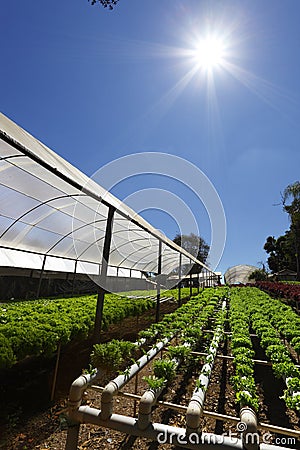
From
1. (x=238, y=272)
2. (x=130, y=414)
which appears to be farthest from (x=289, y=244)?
(x=130, y=414)

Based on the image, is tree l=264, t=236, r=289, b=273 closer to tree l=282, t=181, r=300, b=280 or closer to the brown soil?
tree l=282, t=181, r=300, b=280

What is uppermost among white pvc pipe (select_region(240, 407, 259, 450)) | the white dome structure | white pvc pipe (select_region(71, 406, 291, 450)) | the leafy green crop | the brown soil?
the white dome structure

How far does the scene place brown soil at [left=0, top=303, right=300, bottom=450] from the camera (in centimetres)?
249

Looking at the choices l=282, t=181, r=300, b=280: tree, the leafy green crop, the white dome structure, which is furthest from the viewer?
the white dome structure

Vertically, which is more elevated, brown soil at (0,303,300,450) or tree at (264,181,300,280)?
tree at (264,181,300,280)

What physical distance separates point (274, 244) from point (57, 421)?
4756 cm

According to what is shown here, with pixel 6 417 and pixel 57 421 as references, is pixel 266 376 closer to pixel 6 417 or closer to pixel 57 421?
pixel 57 421

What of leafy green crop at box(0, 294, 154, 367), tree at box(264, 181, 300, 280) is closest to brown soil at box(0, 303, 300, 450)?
leafy green crop at box(0, 294, 154, 367)

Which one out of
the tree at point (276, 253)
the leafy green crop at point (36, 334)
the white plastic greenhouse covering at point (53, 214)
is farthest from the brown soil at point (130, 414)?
the tree at point (276, 253)

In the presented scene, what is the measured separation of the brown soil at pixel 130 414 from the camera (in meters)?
2.49

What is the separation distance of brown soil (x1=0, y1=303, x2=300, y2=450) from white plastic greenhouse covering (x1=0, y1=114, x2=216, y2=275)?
2913 millimetres

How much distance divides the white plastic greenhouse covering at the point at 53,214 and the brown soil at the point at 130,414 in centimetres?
291

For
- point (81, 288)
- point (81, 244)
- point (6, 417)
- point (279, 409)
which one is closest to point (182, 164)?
point (279, 409)

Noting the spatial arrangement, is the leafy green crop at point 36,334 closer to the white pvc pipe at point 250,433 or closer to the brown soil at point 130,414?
the brown soil at point 130,414
